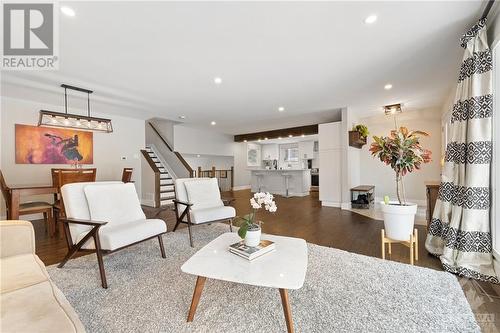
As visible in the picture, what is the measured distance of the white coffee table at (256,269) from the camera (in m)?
1.36

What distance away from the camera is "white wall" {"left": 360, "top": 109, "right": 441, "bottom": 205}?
18.7 feet

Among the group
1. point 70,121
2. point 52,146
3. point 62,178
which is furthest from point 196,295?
point 52,146

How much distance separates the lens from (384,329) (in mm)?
1425

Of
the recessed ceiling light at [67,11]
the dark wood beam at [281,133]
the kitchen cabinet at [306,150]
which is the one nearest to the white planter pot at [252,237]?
the recessed ceiling light at [67,11]

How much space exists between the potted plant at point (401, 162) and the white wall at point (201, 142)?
6.58 meters

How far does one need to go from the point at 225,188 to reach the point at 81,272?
773 cm

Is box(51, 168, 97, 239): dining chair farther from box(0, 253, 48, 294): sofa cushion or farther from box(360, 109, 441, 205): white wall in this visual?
box(360, 109, 441, 205): white wall

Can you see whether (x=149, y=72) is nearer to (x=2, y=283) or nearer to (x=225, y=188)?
(x=2, y=283)

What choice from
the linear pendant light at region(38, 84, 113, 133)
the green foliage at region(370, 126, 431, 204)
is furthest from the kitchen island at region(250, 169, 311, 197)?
the linear pendant light at region(38, 84, 113, 133)

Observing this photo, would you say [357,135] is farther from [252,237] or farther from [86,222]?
[86,222]

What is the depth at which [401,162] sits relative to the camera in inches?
94.3

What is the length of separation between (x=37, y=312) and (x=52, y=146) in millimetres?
5330

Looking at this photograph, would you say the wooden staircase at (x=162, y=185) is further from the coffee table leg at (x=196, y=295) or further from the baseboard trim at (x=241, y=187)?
the coffee table leg at (x=196, y=295)

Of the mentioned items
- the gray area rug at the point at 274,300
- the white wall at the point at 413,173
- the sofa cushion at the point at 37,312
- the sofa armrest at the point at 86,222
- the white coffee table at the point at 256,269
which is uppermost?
the white wall at the point at 413,173
